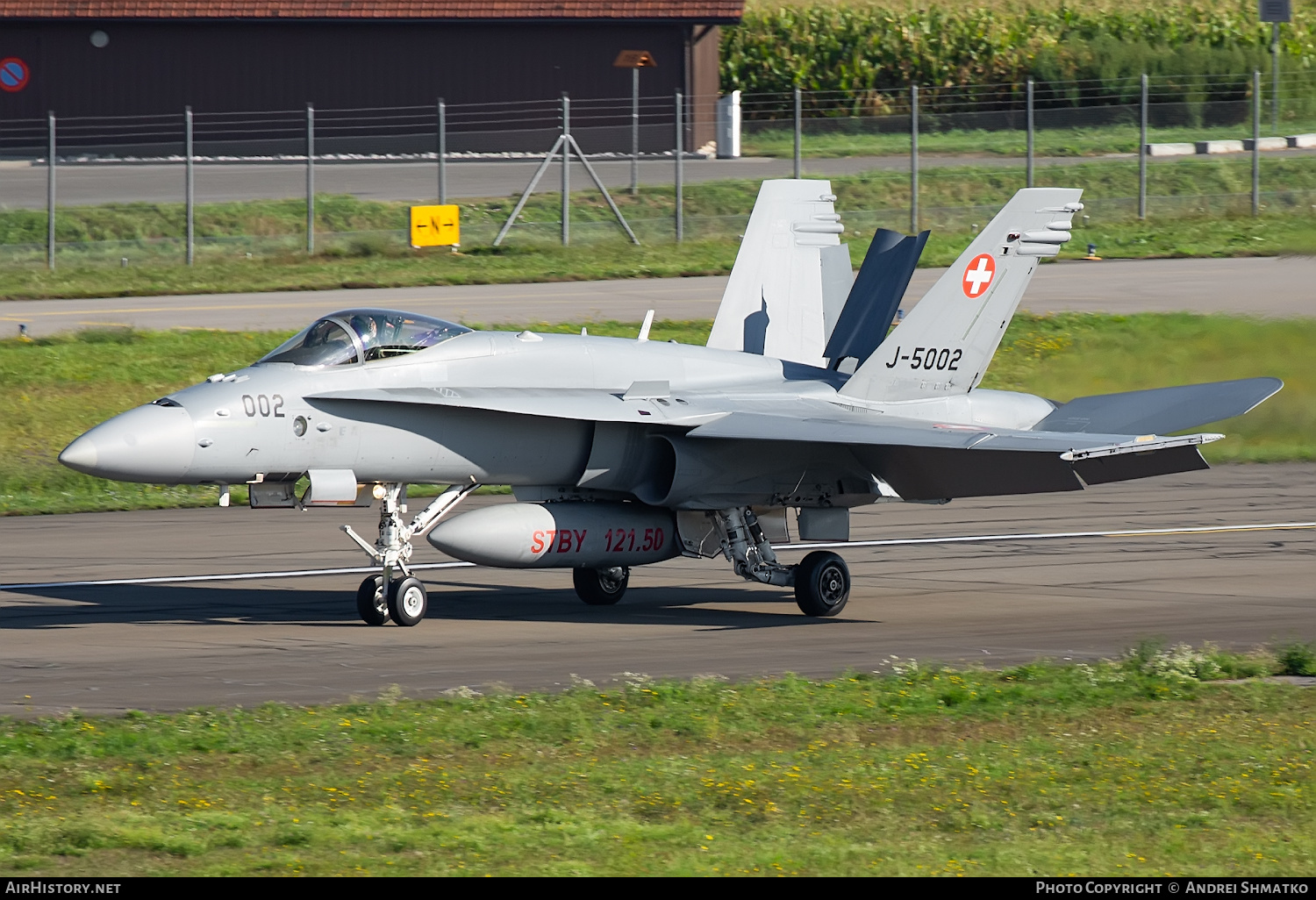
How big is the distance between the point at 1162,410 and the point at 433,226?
22.8 meters

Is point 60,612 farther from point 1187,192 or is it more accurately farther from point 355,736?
point 1187,192

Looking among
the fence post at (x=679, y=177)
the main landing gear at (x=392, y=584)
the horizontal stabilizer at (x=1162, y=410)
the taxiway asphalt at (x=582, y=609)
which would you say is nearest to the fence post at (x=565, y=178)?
the fence post at (x=679, y=177)

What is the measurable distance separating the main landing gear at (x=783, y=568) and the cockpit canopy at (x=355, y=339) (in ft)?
10.6

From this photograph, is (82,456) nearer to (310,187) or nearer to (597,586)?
(597,586)

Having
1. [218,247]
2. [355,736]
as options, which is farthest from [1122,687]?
[218,247]

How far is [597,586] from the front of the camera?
56.9ft

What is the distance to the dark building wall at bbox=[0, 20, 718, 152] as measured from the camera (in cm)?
5162

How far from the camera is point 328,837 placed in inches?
335

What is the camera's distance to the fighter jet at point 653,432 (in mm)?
14969

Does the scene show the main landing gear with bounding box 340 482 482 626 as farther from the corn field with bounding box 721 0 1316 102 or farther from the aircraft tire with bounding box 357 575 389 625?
the corn field with bounding box 721 0 1316 102

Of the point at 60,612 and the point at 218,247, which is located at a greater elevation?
the point at 218,247

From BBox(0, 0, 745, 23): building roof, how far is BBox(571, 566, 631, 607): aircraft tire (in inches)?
1429

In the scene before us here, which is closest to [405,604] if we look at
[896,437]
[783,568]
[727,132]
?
[783,568]

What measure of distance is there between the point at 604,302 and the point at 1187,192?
16.3 meters
